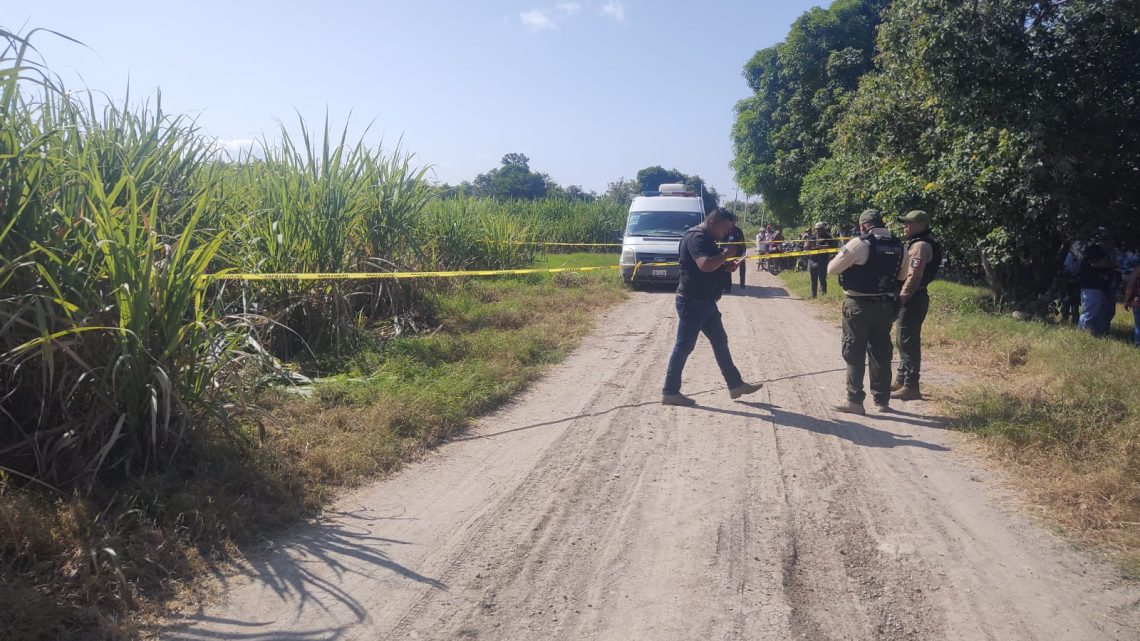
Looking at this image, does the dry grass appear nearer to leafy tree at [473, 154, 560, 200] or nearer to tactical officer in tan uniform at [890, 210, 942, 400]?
tactical officer in tan uniform at [890, 210, 942, 400]

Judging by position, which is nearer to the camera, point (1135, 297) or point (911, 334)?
point (911, 334)

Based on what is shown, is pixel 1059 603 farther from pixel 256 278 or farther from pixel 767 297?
pixel 767 297

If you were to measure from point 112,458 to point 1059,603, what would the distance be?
189 inches

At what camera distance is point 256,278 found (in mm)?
6812

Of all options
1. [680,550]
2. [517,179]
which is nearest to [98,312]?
[680,550]

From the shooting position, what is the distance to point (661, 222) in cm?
1758

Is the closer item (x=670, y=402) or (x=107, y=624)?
(x=107, y=624)

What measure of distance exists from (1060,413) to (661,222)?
12.3 metres

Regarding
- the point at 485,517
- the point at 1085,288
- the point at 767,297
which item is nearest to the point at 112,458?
the point at 485,517

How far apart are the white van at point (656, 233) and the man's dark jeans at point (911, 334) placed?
821cm

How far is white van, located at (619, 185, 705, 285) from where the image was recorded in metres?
15.9

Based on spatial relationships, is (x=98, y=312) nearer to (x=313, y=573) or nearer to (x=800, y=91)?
(x=313, y=573)

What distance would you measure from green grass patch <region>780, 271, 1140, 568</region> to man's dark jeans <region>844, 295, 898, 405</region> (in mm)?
693

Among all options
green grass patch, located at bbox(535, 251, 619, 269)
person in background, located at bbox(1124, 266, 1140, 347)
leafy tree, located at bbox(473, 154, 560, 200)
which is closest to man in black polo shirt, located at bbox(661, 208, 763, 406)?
person in background, located at bbox(1124, 266, 1140, 347)
